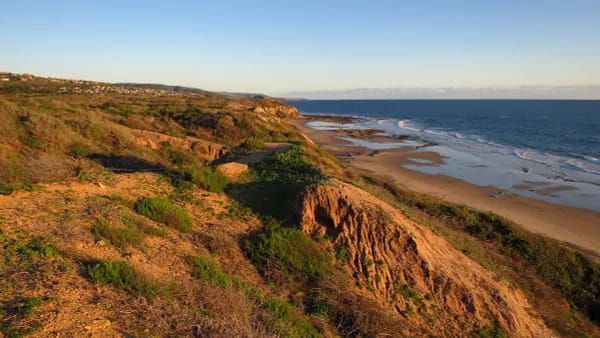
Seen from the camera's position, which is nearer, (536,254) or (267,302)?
(267,302)

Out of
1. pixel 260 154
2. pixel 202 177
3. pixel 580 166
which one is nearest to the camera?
pixel 202 177

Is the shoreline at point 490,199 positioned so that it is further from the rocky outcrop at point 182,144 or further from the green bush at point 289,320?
the green bush at point 289,320

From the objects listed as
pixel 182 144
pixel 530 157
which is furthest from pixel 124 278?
pixel 530 157

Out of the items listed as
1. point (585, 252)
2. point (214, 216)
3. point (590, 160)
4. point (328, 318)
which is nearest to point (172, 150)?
point (214, 216)

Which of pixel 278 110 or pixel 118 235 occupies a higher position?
pixel 278 110

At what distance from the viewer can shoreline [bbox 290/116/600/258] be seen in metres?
22.2

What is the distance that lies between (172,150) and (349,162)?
21.1m

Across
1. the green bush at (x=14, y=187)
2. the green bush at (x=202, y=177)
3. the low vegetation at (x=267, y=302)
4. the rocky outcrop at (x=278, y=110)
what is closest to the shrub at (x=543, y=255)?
the low vegetation at (x=267, y=302)

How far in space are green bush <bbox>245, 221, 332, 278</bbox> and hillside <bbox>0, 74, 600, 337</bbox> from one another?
0.04m

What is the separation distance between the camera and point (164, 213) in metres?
11.3

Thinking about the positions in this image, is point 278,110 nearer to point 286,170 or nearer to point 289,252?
point 286,170

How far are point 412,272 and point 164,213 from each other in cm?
766

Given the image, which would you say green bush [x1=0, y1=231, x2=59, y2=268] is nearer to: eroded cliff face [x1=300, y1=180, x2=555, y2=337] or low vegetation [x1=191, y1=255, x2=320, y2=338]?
low vegetation [x1=191, y1=255, x2=320, y2=338]

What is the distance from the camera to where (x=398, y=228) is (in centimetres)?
1241
